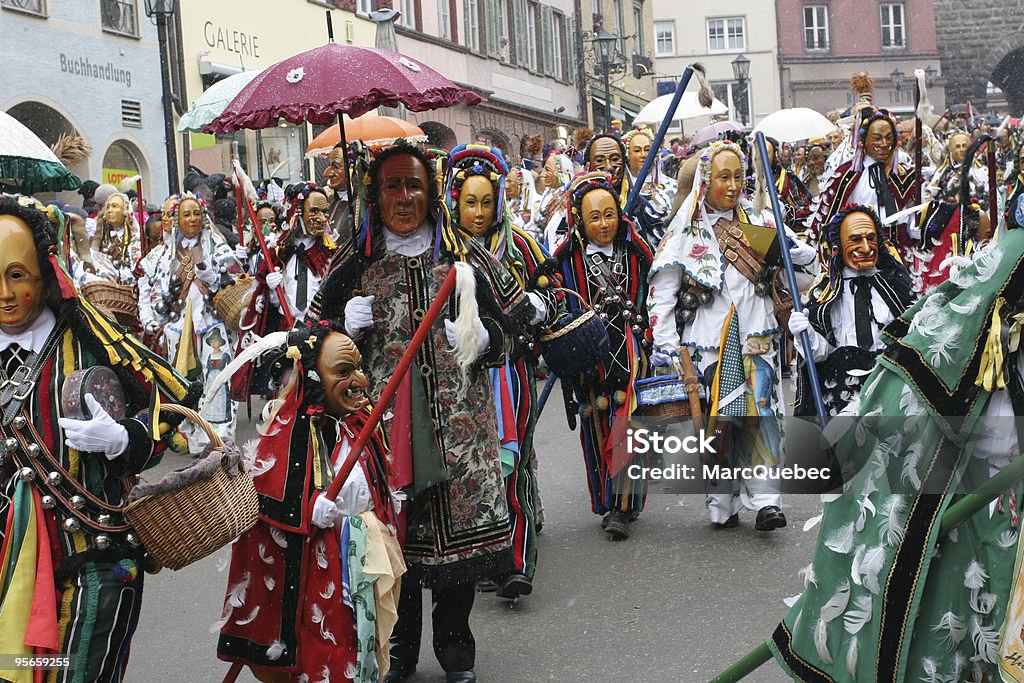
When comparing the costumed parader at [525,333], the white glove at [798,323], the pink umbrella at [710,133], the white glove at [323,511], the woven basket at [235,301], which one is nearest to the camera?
the white glove at [323,511]

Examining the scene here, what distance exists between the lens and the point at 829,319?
7.00 metres

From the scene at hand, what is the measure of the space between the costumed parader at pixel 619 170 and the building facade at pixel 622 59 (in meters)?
27.3

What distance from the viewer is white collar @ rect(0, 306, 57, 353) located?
389 centimetres

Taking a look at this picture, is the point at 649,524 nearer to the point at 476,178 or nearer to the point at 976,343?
the point at 476,178

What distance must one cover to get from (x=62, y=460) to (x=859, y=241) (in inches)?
171

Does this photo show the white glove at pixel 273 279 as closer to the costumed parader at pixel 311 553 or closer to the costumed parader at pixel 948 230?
the costumed parader at pixel 948 230

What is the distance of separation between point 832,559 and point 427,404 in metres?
1.70

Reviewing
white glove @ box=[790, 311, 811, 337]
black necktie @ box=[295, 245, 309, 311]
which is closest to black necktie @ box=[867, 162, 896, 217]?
white glove @ box=[790, 311, 811, 337]

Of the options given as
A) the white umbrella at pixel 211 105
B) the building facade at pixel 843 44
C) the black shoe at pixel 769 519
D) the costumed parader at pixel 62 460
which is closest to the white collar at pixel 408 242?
the costumed parader at pixel 62 460

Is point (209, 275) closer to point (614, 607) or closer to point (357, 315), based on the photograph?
point (614, 607)

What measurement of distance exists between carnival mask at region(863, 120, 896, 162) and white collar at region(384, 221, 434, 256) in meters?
5.96

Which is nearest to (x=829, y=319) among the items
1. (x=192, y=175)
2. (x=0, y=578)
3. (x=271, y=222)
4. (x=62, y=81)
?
(x=0, y=578)

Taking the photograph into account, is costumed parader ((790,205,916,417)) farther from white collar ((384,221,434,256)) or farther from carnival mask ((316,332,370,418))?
carnival mask ((316,332,370,418))

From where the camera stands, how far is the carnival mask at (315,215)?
30.9 feet
